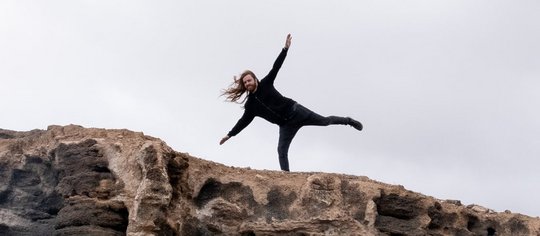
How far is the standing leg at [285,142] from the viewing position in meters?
15.0

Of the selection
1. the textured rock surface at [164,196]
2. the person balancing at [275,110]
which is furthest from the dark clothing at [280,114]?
the textured rock surface at [164,196]

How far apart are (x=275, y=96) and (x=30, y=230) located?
4.64 meters

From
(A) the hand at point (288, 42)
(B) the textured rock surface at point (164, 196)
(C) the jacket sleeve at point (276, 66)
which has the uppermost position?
(A) the hand at point (288, 42)

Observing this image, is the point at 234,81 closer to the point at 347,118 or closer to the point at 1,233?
the point at 347,118

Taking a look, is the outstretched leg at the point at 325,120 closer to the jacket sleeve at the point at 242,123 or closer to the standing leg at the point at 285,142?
the standing leg at the point at 285,142

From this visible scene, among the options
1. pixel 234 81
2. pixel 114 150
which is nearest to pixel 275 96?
pixel 234 81

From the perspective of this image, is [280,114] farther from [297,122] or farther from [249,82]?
[249,82]

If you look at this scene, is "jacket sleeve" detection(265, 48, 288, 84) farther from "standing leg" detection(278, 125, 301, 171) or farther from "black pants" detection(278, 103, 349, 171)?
"standing leg" detection(278, 125, 301, 171)

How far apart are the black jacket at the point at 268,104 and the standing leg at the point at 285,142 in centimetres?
15

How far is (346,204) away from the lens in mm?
13930

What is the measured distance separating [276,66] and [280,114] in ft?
2.99

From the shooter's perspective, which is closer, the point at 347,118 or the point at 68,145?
the point at 68,145

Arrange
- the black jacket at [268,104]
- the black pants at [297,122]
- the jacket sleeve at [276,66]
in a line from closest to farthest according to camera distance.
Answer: the jacket sleeve at [276,66], the black jacket at [268,104], the black pants at [297,122]

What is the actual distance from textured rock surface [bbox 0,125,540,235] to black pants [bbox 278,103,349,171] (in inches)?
34.7
